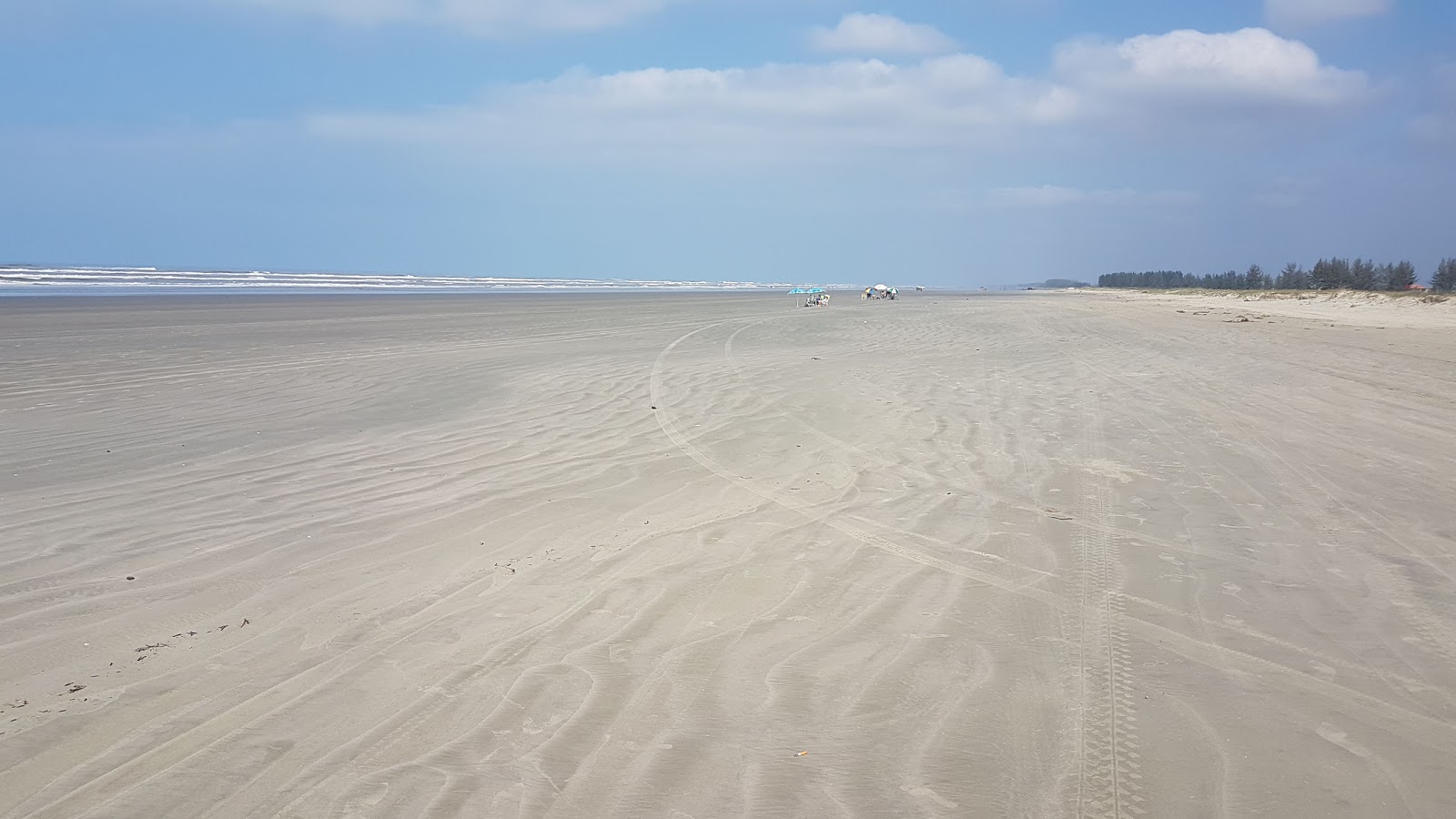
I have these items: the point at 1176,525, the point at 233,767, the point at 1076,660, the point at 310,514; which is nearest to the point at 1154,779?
the point at 1076,660

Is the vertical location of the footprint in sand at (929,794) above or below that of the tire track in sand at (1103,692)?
below

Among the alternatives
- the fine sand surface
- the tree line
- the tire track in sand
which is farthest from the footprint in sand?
the tree line

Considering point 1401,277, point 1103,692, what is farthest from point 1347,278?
point 1103,692

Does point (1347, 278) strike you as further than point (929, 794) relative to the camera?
Yes

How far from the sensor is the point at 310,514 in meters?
5.69

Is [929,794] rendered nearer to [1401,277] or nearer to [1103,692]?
[1103,692]

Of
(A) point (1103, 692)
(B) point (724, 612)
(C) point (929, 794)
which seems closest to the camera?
(C) point (929, 794)

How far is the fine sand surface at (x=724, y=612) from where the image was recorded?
2715 millimetres

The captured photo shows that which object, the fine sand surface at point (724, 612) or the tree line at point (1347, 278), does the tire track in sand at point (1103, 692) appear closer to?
the fine sand surface at point (724, 612)

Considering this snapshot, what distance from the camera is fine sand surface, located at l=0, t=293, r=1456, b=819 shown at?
2.71 meters

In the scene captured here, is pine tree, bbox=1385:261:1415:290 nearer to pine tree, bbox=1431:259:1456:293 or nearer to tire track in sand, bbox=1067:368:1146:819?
pine tree, bbox=1431:259:1456:293

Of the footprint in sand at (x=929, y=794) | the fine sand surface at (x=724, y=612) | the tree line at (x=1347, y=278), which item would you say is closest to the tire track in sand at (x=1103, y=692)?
the fine sand surface at (x=724, y=612)

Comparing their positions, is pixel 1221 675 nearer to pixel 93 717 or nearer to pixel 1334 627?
pixel 1334 627

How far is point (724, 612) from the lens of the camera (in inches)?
161
